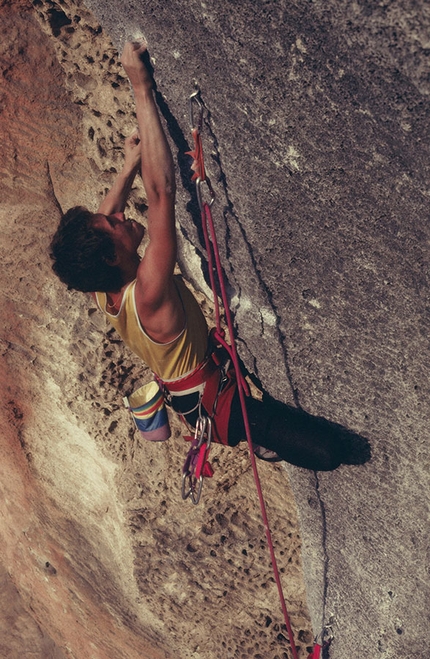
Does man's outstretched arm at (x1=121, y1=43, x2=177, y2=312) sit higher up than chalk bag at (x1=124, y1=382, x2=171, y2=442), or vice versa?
man's outstretched arm at (x1=121, y1=43, x2=177, y2=312)

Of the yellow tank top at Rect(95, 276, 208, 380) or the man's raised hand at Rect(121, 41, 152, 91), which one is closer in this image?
the man's raised hand at Rect(121, 41, 152, 91)

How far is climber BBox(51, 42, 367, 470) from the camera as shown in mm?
2152

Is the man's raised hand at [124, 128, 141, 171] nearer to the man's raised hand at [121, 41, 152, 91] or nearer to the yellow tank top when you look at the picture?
the man's raised hand at [121, 41, 152, 91]

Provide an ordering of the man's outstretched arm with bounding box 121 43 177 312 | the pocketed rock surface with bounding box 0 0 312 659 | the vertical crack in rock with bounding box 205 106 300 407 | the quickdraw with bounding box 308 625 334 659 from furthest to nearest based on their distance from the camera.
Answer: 1. the quickdraw with bounding box 308 625 334 659
2. the pocketed rock surface with bounding box 0 0 312 659
3. the vertical crack in rock with bounding box 205 106 300 407
4. the man's outstretched arm with bounding box 121 43 177 312

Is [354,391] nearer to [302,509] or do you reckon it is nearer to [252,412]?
[252,412]

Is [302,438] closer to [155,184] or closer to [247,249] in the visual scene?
[247,249]

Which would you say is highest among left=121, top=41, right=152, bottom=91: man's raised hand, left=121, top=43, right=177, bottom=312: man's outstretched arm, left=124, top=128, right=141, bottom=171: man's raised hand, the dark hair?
Result: left=121, top=41, right=152, bottom=91: man's raised hand

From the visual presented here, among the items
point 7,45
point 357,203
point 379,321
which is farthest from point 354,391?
point 7,45

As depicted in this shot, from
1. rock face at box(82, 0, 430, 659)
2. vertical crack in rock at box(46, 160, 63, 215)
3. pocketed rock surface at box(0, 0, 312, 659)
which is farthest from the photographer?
vertical crack in rock at box(46, 160, 63, 215)

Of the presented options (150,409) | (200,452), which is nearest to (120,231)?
(150,409)

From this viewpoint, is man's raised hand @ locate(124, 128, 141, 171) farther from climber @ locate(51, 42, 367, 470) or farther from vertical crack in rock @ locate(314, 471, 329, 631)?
vertical crack in rock @ locate(314, 471, 329, 631)

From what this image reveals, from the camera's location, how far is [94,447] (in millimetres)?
4273

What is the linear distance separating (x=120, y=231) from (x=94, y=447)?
2252 millimetres

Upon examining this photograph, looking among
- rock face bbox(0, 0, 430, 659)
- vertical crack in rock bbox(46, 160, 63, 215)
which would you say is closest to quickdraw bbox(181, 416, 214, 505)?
rock face bbox(0, 0, 430, 659)
